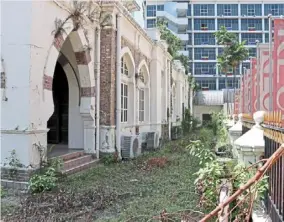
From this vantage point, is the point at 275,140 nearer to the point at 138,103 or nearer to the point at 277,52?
the point at 277,52

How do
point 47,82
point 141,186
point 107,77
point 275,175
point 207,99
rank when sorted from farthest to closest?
point 207,99
point 107,77
point 47,82
point 141,186
point 275,175

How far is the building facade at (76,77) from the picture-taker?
6855mm

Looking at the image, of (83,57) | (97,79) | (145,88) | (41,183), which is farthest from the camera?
(145,88)

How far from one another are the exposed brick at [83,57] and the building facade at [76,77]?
0.03m

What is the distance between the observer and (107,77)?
1066cm

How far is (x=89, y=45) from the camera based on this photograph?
988 cm

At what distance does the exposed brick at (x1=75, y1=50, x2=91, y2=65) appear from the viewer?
973 centimetres

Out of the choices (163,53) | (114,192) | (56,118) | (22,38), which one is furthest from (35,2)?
(163,53)

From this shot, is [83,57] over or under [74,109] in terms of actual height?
over

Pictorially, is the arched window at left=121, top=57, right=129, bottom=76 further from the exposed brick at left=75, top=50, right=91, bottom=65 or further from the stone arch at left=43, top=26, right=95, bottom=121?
the exposed brick at left=75, top=50, right=91, bottom=65

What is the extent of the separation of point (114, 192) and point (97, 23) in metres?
5.42

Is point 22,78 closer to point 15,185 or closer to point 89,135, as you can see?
point 15,185

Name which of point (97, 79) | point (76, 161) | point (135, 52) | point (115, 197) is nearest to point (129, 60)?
point (135, 52)

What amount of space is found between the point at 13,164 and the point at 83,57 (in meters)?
3.84
